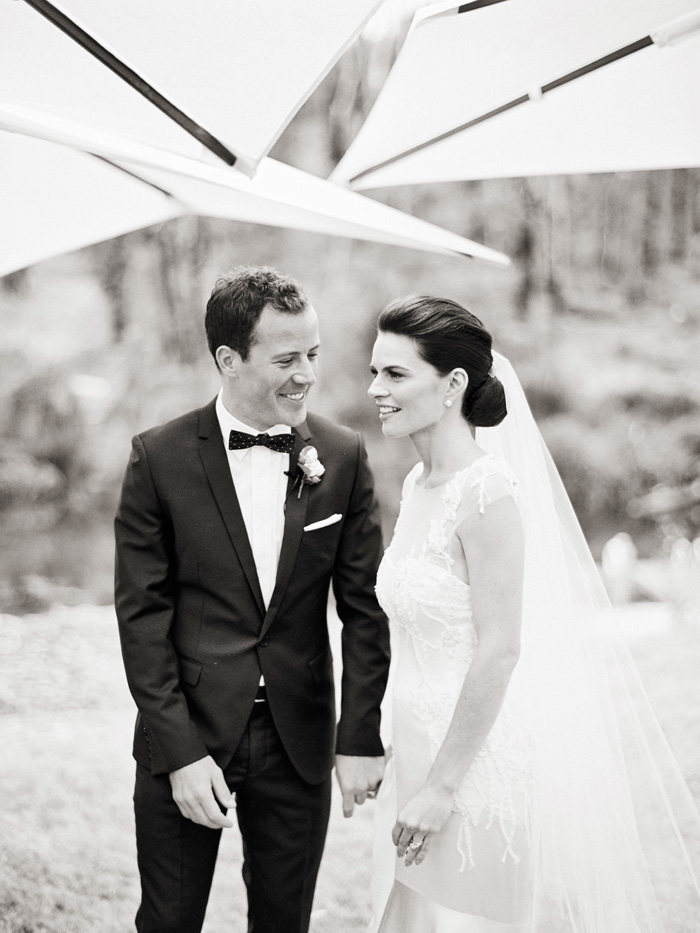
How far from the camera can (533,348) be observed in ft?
22.3

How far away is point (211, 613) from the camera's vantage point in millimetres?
2188

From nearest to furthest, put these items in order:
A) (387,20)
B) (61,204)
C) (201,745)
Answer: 1. (201,745)
2. (61,204)
3. (387,20)

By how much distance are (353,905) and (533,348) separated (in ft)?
14.6

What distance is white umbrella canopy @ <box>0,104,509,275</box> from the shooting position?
2.99m

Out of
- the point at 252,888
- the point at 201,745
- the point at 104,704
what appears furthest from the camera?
the point at 104,704

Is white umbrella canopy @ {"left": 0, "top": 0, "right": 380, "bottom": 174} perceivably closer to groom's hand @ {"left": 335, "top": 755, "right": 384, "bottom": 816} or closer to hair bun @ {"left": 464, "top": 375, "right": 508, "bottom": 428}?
hair bun @ {"left": 464, "top": 375, "right": 508, "bottom": 428}

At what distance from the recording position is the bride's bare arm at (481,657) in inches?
71.8

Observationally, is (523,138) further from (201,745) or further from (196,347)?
(196,347)

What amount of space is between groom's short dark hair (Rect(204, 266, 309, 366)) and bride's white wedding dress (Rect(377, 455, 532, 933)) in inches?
25.2

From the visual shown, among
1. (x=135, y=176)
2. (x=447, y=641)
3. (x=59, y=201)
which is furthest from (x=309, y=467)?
(x=59, y=201)

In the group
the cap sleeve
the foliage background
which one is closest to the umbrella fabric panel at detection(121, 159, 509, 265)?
the cap sleeve

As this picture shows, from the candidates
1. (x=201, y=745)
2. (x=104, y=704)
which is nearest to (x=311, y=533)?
(x=201, y=745)

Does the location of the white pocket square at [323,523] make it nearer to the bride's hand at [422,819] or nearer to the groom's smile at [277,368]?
the groom's smile at [277,368]

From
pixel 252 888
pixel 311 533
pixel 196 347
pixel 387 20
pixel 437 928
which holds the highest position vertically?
pixel 387 20
